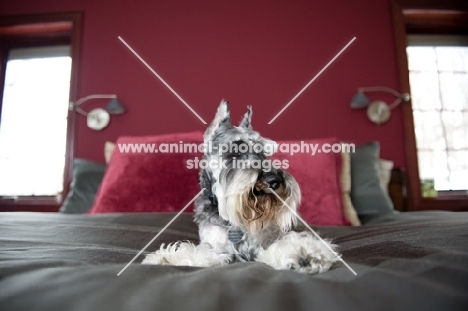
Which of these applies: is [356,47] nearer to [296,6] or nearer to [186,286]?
[296,6]

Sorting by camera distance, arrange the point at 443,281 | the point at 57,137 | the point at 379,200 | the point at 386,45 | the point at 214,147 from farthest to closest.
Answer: the point at 57,137 → the point at 386,45 → the point at 379,200 → the point at 214,147 → the point at 443,281

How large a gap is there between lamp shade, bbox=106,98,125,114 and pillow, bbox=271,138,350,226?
1864 mm

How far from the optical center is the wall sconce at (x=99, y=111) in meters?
3.14

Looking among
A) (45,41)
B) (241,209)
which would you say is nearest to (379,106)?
(241,209)

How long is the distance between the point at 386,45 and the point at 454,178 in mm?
1713

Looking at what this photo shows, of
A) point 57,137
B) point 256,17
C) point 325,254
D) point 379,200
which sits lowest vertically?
point 325,254

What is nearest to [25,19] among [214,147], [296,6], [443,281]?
[296,6]

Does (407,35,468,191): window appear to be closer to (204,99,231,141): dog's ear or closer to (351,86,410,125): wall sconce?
(351,86,410,125): wall sconce

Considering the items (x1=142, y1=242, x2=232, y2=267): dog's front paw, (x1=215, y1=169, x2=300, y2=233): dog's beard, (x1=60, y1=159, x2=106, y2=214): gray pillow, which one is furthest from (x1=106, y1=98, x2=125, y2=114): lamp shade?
(x1=142, y1=242, x2=232, y2=267): dog's front paw

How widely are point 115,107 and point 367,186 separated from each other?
2475 mm

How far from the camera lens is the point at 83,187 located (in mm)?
2428

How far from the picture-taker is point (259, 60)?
330 centimetres

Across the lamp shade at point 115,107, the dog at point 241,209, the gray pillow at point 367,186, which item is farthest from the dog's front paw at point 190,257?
the lamp shade at point 115,107

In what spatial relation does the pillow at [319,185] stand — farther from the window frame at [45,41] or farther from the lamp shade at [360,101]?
the window frame at [45,41]
